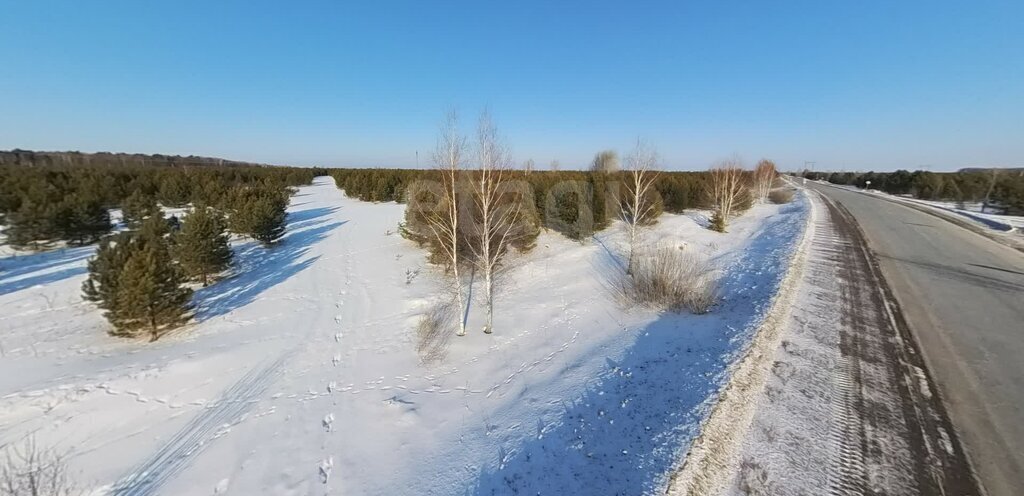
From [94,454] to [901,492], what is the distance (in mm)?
9587

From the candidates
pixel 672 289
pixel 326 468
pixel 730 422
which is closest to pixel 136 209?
pixel 326 468

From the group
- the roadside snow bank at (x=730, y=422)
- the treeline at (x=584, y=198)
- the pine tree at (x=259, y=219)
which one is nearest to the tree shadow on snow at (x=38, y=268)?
the pine tree at (x=259, y=219)

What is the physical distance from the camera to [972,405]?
4574 millimetres

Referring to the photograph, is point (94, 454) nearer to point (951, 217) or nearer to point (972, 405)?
point (972, 405)

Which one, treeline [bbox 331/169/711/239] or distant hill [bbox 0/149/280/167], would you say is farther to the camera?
distant hill [bbox 0/149/280/167]

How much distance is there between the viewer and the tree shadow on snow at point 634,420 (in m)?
3.79

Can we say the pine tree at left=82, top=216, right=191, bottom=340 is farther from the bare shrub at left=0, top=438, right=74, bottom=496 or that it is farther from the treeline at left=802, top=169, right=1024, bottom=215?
the treeline at left=802, top=169, right=1024, bottom=215

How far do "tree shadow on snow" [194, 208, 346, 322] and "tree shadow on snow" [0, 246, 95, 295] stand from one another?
4368 mm

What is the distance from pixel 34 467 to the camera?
4.59 metres

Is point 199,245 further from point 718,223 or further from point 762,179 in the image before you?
point 762,179

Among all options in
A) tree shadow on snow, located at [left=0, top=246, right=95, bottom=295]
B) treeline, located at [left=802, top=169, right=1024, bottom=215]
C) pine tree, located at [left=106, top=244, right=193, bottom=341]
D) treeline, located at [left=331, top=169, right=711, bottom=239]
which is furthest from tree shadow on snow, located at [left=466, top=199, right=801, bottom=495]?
treeline, located at [left=802, top=169, right=1024, bottom=215]

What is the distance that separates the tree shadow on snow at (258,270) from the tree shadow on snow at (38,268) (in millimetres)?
4368

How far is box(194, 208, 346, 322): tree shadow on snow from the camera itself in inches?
397

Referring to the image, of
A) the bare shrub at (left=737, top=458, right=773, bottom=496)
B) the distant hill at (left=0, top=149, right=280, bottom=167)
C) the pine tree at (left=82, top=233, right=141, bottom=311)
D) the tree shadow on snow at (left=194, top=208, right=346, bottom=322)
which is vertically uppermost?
the distant hill at (left=0, top=149, right=280, bottom=167)
